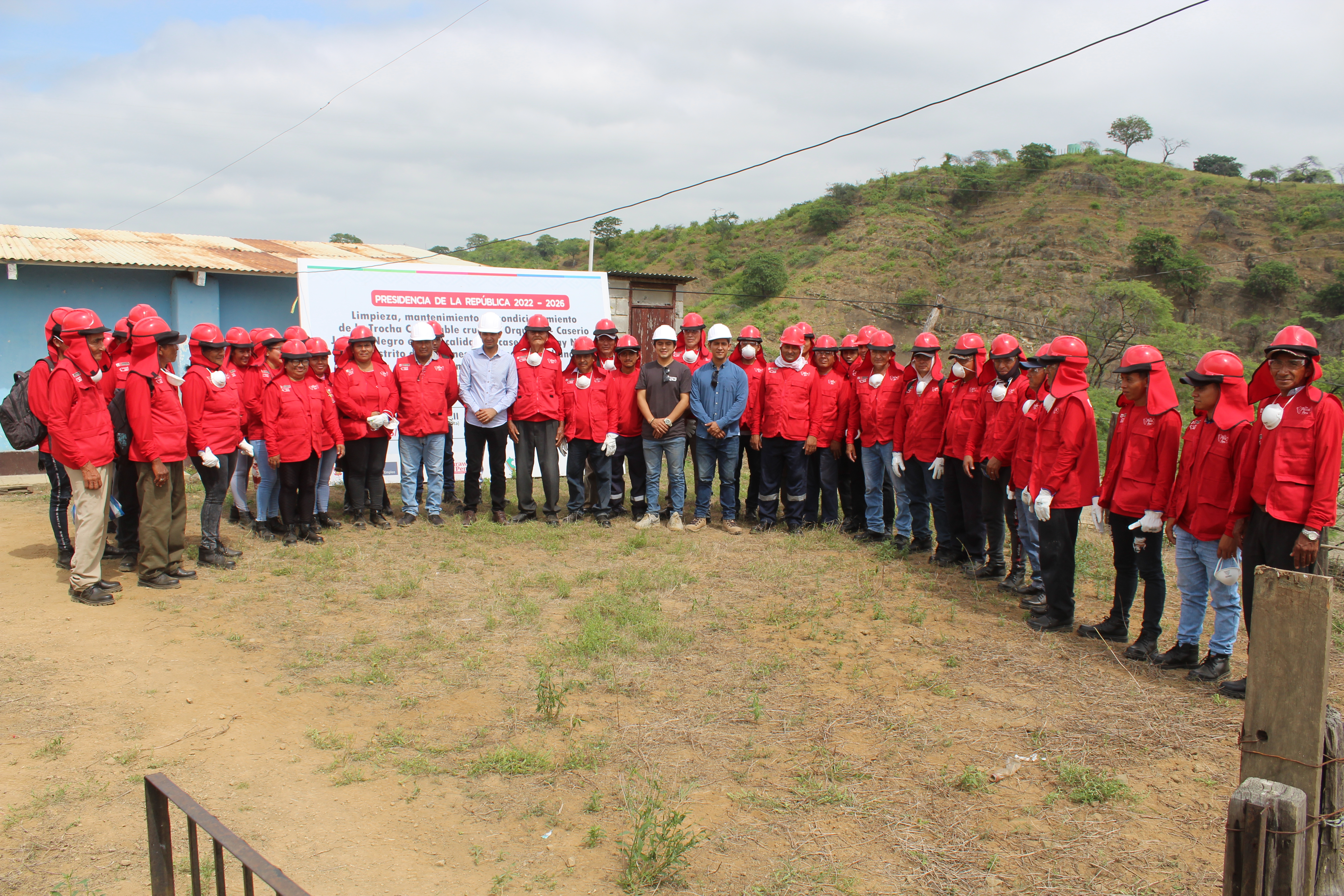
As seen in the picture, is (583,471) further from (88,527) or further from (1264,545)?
(1264,545)

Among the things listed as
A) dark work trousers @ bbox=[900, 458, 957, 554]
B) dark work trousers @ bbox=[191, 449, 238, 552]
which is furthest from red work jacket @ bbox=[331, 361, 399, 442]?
dark work trousers @ bbox=[900, 458, 957, 554]

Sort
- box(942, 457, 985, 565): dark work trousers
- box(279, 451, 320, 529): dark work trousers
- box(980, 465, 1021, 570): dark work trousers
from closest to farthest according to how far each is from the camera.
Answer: box(980, 465, 1021, 570): dark work trousers
box(942, 457, 985, 565): dark work trousers
box(279, 451, 320, 529): dark work trousers

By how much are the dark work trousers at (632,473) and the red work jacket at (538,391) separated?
772 millimetres

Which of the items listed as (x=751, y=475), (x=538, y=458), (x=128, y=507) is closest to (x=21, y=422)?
(x=128, y=507)

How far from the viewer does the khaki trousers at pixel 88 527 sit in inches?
246

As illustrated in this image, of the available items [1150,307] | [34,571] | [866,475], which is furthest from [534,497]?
[1150,307]

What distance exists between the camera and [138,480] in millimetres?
6730

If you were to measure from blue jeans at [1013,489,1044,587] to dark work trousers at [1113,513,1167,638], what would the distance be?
784 mm

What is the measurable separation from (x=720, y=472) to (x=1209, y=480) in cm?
480

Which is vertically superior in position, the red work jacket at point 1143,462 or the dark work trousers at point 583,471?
the red work jacket at point 1143,462

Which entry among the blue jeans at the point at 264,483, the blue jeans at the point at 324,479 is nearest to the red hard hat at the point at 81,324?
the blue jeans at the point at 264,483

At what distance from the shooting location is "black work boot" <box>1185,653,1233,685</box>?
5273 mm

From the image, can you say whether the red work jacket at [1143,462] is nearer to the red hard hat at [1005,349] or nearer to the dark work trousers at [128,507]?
the red hard hat at [1005,349]

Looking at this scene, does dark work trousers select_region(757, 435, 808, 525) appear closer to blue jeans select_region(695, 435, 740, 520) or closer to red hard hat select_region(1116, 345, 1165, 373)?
blue jeans select_region(695, 435, 740, 520)
